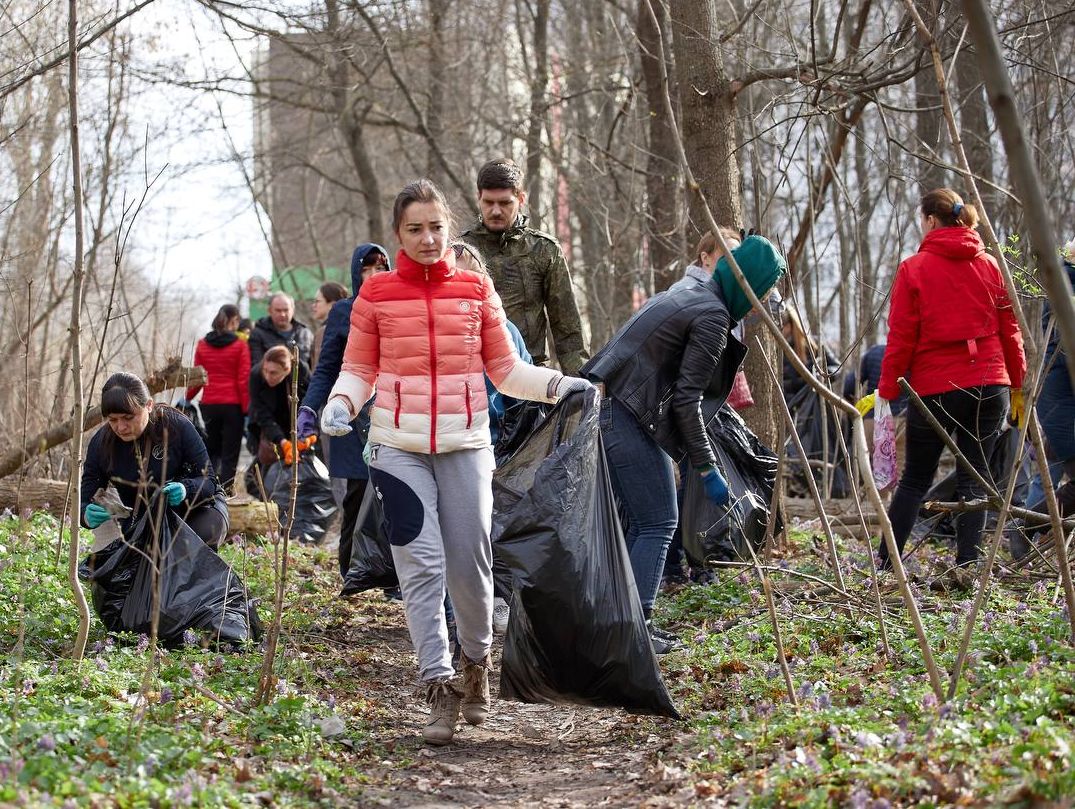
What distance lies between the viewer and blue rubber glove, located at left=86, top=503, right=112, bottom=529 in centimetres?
511

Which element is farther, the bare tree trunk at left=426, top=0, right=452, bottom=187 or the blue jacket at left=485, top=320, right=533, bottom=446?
the bare tree trunk at left=426, top=0, right=452, bottom=187

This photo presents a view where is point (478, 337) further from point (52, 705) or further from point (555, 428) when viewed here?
point (52, 705)

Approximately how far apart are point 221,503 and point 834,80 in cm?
418

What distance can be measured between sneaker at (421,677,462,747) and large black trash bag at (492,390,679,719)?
0.17 metres

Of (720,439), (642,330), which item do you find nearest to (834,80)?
(720,439)

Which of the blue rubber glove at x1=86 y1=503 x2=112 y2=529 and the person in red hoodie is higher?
the person in red hoodie

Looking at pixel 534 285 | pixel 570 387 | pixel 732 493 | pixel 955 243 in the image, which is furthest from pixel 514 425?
pixel 955 243

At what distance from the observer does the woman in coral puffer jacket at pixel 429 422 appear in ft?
13.1

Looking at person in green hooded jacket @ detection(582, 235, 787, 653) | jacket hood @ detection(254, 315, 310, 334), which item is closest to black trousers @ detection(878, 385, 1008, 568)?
person in green hooded jacket @ detection(582, 235, 787, 653)

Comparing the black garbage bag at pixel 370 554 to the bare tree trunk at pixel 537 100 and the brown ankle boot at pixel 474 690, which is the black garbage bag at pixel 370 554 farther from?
the bare tree trunk at pixel 537 100

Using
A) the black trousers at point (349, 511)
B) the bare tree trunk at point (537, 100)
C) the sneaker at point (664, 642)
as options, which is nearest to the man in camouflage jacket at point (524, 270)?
the sneaker at point (664, 642)

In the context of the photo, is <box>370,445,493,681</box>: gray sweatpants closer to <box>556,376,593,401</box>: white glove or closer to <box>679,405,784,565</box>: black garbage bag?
<box>556,376,593,401</box>: white glove

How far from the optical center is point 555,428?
4223mm

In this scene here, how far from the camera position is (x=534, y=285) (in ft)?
18.4
